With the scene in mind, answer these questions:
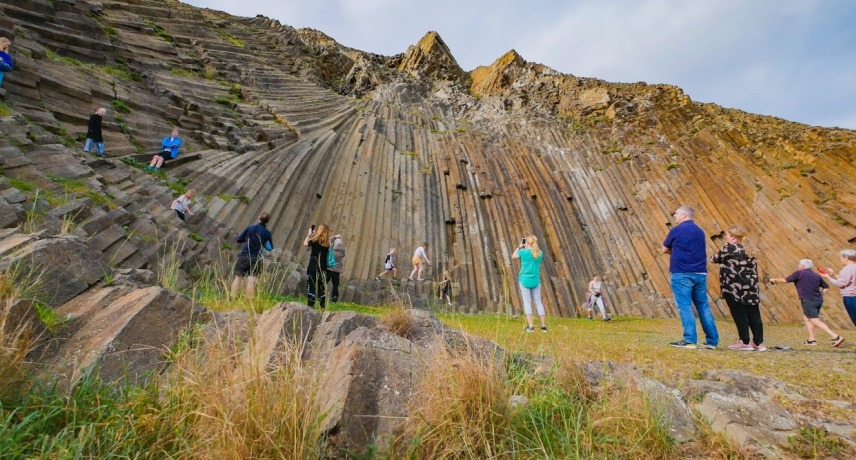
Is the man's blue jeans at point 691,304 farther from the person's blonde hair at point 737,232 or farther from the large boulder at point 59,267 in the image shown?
the large boulder at point 59,267

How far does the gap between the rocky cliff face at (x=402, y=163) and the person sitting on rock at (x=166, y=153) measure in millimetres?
347

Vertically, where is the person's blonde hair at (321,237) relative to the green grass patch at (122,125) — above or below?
below

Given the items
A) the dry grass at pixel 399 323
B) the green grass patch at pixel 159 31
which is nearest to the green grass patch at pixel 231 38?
the green grass patch at pixel 159 31

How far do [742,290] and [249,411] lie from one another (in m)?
5.79

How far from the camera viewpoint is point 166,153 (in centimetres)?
1062

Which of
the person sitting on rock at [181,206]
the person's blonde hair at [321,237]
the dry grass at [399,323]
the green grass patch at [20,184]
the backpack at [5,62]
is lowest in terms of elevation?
the dry grass at [399,323]

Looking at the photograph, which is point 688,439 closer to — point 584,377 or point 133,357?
point 584,377

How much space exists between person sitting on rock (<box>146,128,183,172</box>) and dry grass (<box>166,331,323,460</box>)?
10144 millimetres

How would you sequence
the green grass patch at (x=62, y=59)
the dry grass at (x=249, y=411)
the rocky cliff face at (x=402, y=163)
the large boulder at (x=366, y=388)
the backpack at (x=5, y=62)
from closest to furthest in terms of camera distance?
the dry grass at (x=249, y=411)
the large boulder at (x=366, y=388)
the backpack at (x=5, y=62)
the rocky cliff face at (x=402, y=163)
the green grass patch at (x=62, y=59)

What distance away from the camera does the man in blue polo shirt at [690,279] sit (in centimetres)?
491

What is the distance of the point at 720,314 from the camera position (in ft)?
44.7

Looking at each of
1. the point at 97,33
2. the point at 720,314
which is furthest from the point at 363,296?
the point at 97,33

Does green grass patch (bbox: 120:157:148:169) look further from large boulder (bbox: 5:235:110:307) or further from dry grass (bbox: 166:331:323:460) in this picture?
dry grass (bbox: 166:331:323:460)

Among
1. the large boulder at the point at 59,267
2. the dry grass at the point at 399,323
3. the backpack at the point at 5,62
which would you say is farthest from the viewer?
the backpack at the point at 5,62
